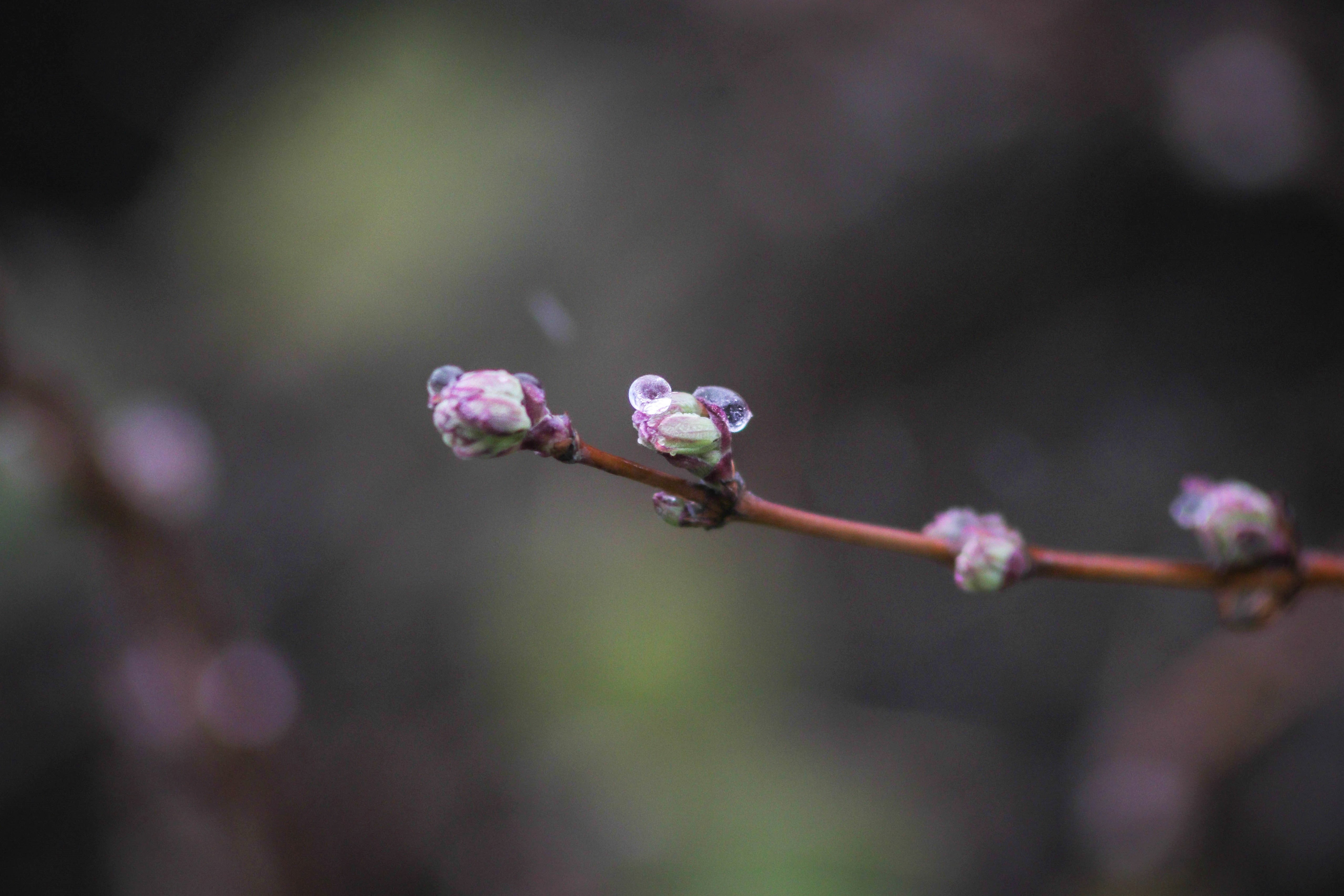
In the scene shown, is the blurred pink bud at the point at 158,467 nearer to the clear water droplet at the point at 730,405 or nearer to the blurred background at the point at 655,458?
the blurred background at the point at 655,458

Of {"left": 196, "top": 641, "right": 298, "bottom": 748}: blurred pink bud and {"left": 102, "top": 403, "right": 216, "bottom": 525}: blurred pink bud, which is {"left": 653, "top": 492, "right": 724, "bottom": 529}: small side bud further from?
{"left": 196, "top": 641, "right": 298, "bottom": 748}: blurred pink bud

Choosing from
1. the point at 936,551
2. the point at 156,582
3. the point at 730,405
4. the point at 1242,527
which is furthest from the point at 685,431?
the point at 156,582

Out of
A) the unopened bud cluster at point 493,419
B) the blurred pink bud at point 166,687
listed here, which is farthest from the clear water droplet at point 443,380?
the blurred pink bud at point 166,687

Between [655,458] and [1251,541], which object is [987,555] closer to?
[1251,541]

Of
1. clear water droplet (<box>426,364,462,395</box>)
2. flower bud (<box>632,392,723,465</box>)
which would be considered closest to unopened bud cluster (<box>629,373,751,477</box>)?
flower bud (<box>632,392,723,465</box>)

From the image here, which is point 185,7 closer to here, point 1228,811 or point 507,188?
point 507,188

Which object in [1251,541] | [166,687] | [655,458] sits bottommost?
[166,687]
